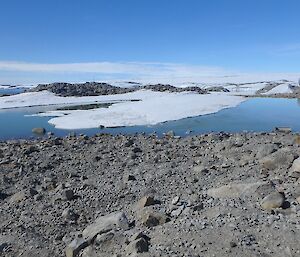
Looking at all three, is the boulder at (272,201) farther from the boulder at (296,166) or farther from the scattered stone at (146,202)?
the scattered stone at (146,202)

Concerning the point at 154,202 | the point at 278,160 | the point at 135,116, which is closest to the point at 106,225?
the point at 154,202

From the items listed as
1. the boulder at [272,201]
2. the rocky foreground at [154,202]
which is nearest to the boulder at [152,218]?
the rocky foreground at [154,202]

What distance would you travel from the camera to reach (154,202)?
6.05 meters

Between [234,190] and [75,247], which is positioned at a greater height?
[234,190]

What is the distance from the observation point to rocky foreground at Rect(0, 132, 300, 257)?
15.0 feet

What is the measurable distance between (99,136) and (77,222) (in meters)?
6.76

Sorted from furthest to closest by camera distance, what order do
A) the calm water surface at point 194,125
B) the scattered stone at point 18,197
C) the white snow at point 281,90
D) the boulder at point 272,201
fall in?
the white snow at point 281,90 → the calm water surface at point 194,125 → the scattered stone at point 18,197 → the boulder at point 272,201

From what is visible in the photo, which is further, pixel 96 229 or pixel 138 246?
pixel 96 229

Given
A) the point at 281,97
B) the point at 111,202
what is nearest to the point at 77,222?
the point at 111,202

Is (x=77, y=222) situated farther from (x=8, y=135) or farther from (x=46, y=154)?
(x=8, y=135)

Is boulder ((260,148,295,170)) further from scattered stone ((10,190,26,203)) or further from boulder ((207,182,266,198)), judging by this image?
scattered stone ((10,190,26,203))

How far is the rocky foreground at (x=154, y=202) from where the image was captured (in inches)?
181

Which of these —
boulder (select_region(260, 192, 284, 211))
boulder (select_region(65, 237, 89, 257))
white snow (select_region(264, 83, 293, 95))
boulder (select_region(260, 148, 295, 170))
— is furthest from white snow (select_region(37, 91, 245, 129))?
white snow (select_region(264, 83, 293, 95))

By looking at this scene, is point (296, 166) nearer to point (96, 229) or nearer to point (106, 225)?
point (106, 225)
